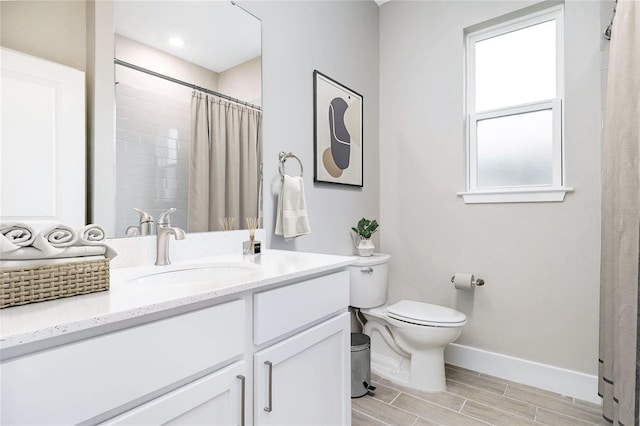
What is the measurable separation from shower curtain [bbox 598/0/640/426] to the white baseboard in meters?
0.36

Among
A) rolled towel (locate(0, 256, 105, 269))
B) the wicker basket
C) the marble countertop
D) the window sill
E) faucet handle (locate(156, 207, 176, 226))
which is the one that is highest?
the window sill

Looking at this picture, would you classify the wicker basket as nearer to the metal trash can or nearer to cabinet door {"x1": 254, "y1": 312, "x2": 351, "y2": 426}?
cabinet door {"x1": 254, "y1": 312, "x2": 351, "y2": 426}

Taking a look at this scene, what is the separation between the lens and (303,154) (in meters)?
1.90

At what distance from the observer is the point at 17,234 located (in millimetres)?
687

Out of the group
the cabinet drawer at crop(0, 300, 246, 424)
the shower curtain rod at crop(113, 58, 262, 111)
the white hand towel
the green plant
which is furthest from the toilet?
the cabinet drawer at crop(0, 300, 246, 424)

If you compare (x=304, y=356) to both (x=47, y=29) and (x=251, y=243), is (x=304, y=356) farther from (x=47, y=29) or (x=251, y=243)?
(x=47, y=29)

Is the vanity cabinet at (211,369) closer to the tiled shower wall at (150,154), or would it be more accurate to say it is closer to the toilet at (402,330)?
the tiled shower wall at (150,154)

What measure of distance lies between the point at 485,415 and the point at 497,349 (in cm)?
54

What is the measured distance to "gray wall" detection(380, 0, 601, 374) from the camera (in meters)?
1.90

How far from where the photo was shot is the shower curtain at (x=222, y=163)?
4.51 ft

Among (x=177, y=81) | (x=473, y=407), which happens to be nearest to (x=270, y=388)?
(x=177, y=81)

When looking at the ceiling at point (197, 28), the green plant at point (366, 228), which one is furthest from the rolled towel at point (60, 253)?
the green plant at point (366, 228)

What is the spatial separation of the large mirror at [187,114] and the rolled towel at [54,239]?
1.25 ft

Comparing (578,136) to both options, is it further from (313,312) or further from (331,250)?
(313,312)
